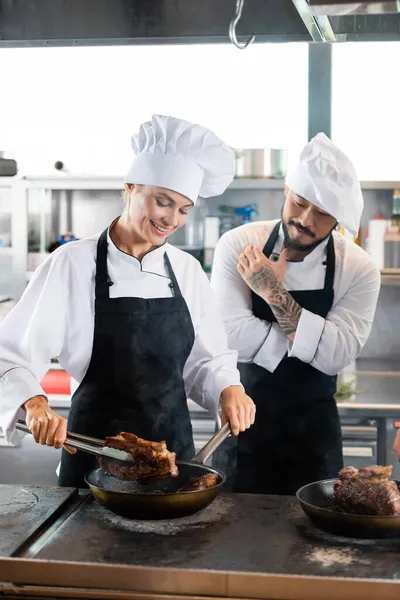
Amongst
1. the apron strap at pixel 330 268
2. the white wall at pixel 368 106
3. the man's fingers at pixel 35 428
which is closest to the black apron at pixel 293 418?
the apron strap at pixel 330 268

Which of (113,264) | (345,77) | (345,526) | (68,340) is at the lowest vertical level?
(345,526)

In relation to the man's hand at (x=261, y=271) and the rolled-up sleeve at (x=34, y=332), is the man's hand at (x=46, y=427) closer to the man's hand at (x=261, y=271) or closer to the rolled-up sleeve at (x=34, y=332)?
the rolled-up sleeve at (x=34, y=332)

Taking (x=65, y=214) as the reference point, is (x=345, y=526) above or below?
below

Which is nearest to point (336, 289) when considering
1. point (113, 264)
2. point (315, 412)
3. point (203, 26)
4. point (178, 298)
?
point (315, 412)

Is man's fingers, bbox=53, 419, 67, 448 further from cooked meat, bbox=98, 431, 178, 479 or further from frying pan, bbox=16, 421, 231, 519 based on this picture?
cooked meat, bbox=98, 431, 178, 479

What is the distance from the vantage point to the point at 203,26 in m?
3.01

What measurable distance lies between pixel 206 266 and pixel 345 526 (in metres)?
1.87

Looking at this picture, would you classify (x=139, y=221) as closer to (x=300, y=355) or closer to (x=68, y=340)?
(x=68, y=340)

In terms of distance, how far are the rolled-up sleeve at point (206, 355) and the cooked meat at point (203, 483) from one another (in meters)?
0.56

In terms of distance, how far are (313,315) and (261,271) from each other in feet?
0.84

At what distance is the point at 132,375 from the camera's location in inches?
98.9

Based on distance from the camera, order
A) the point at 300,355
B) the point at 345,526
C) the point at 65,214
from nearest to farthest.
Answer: the point at 345,526, the point at 300,355, the point at 65,214

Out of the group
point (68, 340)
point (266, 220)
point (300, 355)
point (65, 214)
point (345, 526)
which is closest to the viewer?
point (345, 526)

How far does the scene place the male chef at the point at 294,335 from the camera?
2898 mm
